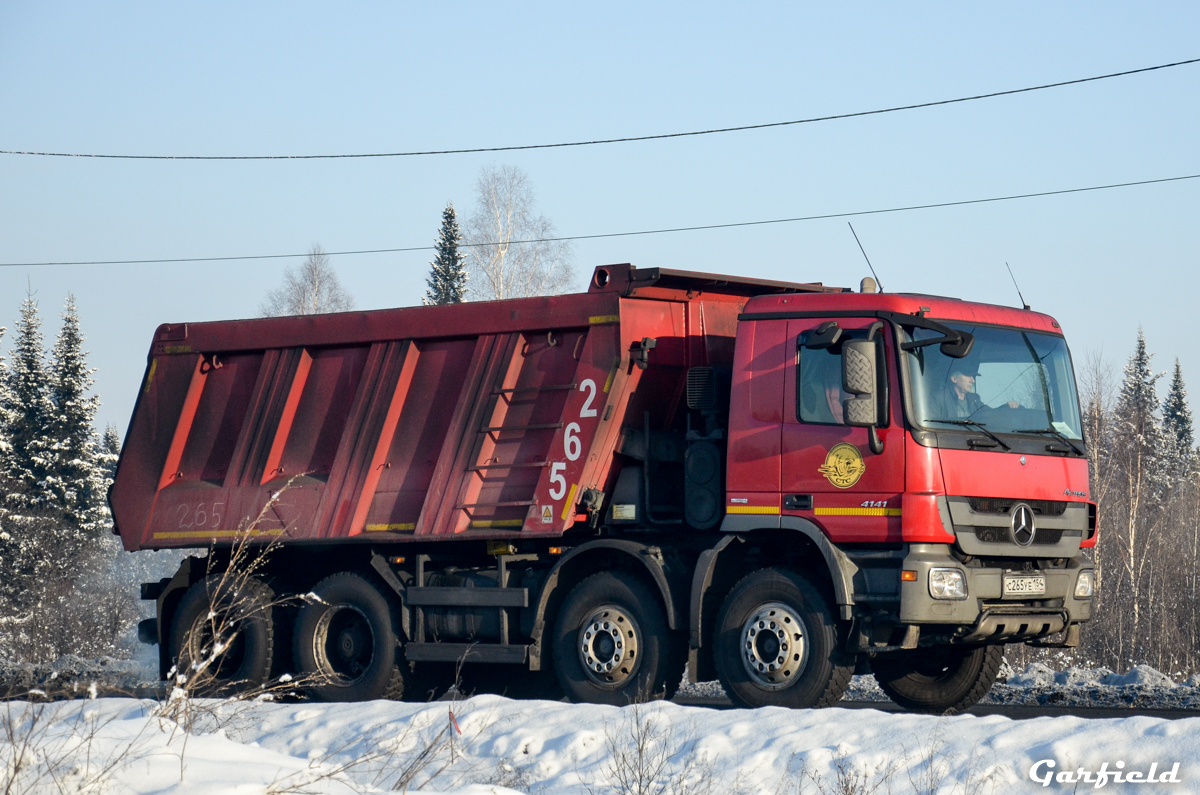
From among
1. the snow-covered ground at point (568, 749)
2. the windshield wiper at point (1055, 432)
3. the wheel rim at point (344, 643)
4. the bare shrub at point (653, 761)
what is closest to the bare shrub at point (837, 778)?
the snow-covered ground at point (568, 749)

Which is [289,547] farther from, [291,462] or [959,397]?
[959,397]

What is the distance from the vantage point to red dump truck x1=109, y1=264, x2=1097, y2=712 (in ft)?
28.2

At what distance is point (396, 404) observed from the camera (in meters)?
10.9

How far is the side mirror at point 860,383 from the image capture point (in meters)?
8.43

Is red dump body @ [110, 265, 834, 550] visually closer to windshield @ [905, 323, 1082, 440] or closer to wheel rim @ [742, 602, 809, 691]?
wheel rim @ [742, 602, 809, 691]

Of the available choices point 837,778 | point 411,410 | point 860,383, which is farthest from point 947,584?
point 411,410

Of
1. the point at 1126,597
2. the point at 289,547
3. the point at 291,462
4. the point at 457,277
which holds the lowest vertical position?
the point at 1126,597

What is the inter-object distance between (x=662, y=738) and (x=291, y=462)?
5.45 m

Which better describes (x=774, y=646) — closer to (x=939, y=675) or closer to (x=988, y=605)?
(x=988, y=605)

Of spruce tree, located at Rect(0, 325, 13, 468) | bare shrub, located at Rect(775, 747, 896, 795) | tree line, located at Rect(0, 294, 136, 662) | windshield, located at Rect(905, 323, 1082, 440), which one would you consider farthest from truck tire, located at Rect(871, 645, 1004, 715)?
spruce tree, located at Rect(0, 325, 13, 468)

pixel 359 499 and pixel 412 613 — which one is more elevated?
pixel 359 499

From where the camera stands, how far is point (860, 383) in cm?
843

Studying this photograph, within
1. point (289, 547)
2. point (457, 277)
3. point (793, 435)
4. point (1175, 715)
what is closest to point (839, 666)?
point (793, 435)

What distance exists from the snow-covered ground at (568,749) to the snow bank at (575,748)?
1cm
